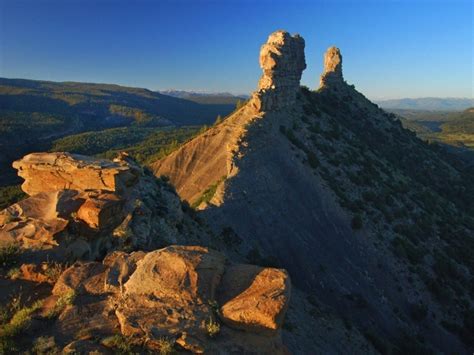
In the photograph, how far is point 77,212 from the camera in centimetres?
1464

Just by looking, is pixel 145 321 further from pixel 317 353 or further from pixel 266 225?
pixel 266 225

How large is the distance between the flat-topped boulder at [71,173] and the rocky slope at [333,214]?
18196 mm

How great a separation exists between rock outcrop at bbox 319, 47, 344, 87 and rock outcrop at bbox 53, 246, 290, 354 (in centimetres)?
7728

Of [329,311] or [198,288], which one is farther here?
[329,311]

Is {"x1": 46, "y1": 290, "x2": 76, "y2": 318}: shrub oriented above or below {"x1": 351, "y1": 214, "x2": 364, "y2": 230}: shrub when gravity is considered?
above

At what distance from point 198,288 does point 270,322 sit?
203 cm

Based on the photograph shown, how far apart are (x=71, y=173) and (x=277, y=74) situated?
41.5 meters

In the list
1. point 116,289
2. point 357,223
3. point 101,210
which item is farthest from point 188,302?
point 357,223

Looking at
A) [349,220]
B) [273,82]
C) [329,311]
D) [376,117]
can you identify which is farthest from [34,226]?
[376,117]

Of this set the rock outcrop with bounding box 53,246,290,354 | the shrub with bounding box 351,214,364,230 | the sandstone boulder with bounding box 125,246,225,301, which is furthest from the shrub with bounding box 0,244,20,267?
the shrub with bounding box 351,214,364,230

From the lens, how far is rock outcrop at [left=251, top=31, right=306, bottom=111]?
51.0 metres

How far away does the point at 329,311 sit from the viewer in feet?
97.9

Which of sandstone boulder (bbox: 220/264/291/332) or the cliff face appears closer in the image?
the cliff face

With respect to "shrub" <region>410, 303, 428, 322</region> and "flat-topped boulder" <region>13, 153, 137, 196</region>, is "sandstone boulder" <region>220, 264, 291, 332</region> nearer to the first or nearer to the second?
"flat-topped boulder" <region>13, 153, 137, 196</region>
